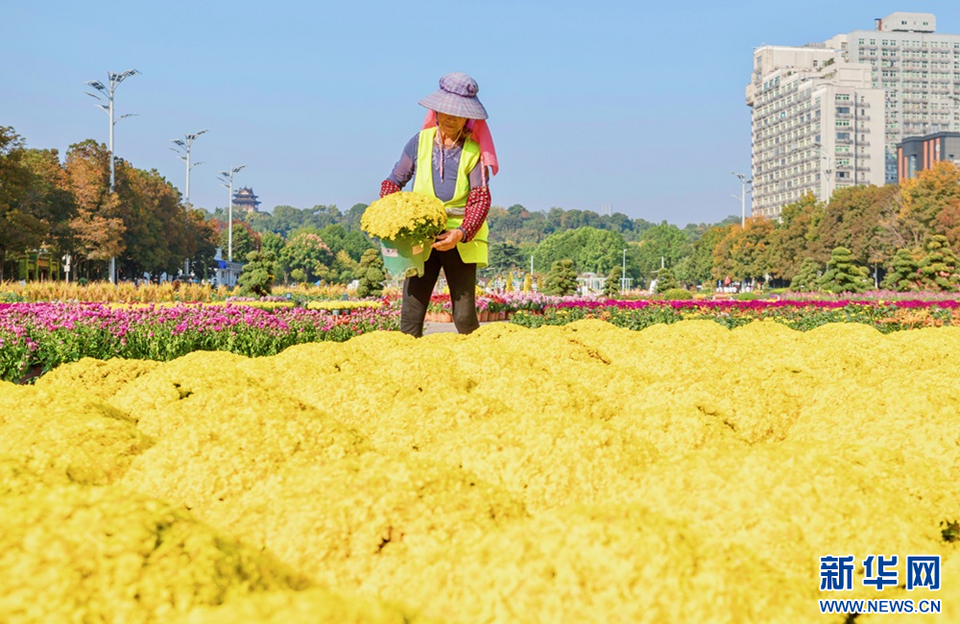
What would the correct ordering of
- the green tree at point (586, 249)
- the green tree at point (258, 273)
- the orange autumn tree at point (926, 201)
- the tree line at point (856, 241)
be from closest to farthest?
the green tree at point (258, 273), the tree line at point (856, 241), the orange autumn tree at point (926, 201), the green tree at point (586, 249)

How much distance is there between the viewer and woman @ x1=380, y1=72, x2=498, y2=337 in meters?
6.59

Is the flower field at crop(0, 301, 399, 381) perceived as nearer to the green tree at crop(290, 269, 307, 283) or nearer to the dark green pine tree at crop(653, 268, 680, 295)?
the dark green pine tree at crop(653, 268, 680, 295)

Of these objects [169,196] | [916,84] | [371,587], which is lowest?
[371,587]

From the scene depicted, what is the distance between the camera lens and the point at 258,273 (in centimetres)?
2867

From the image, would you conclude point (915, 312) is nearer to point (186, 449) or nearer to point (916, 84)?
point (186, 449)

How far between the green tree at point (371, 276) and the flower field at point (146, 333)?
25166mm

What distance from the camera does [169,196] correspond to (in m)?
62.6

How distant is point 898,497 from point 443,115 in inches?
191

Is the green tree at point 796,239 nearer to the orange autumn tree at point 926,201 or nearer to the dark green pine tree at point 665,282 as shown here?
the orange autumn tree at point 926,201

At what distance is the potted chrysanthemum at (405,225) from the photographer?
6.08m

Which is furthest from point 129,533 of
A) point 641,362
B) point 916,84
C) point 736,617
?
point 916,84

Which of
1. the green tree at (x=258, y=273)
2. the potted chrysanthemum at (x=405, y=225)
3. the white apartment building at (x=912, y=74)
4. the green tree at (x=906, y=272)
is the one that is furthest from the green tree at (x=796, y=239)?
the white apartment building at (x=912, y=74)

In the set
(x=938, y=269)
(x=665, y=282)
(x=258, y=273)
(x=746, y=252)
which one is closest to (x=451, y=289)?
(x=258, y=273)

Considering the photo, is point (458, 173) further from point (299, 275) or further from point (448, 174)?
point (299, 275)
